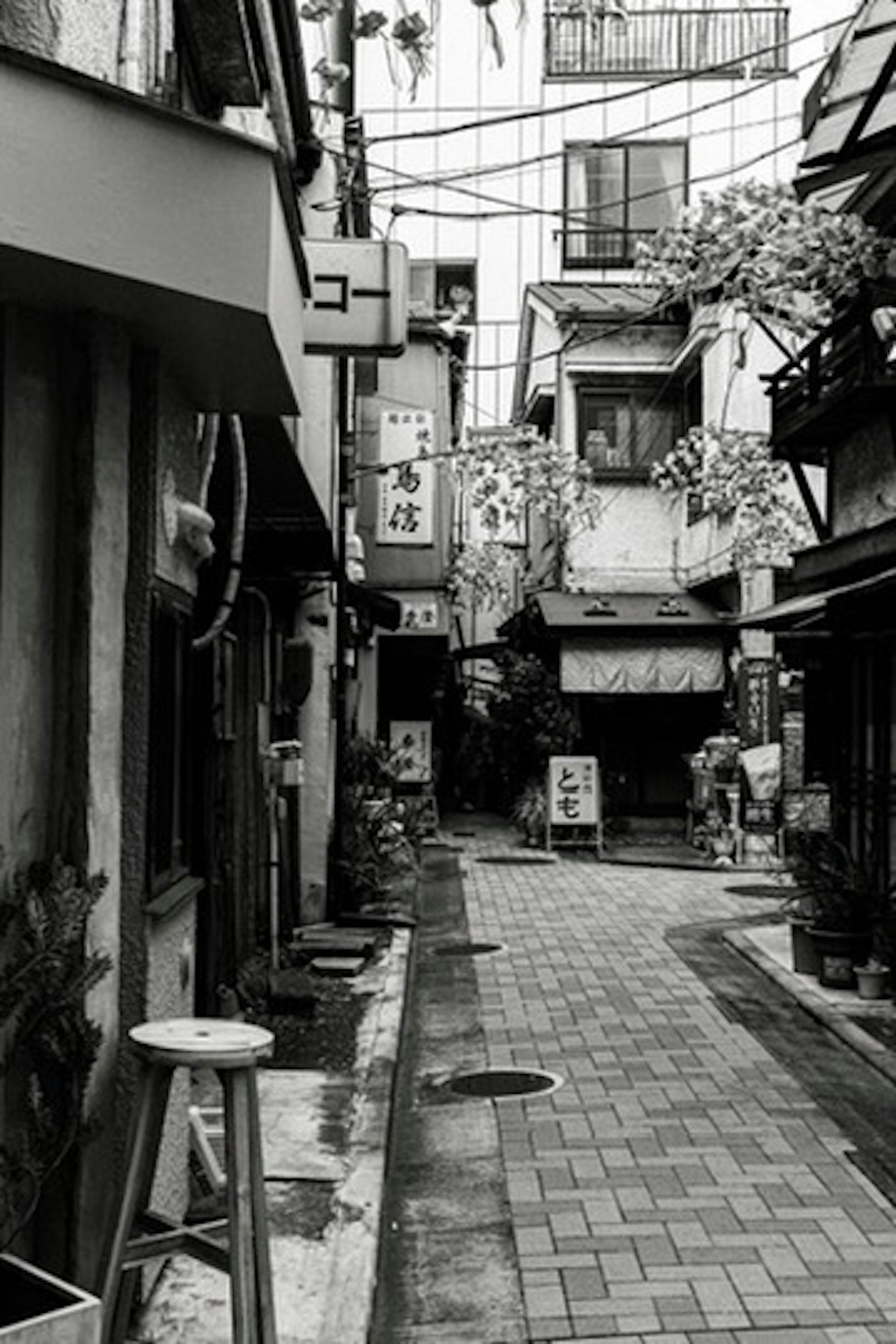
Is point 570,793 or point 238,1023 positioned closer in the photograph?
point 238,1023

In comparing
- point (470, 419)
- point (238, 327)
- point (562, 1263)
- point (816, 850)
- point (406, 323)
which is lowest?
point (562, 1263)

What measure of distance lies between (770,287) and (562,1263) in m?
7.80

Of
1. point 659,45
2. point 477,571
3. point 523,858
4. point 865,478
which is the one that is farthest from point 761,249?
point 659,45

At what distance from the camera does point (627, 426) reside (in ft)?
91.5

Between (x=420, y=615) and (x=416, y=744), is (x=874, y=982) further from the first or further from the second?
(x=416, y=744)

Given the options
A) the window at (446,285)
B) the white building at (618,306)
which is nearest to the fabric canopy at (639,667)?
the white building at (618,306)

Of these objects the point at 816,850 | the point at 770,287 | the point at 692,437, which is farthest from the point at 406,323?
the point at 692,437

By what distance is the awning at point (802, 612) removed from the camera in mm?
12570

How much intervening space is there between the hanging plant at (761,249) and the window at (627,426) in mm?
15696

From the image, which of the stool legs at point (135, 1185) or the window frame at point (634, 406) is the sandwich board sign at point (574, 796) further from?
the stool legs at point (135, 1185)

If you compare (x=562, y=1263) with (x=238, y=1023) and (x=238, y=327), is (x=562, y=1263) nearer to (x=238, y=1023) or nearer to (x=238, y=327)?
(x=238, y=1023)

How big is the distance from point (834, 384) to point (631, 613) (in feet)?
44.2

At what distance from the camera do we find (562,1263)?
6.59 m

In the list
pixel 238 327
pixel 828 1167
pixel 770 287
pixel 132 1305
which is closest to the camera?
pixel 238 327
